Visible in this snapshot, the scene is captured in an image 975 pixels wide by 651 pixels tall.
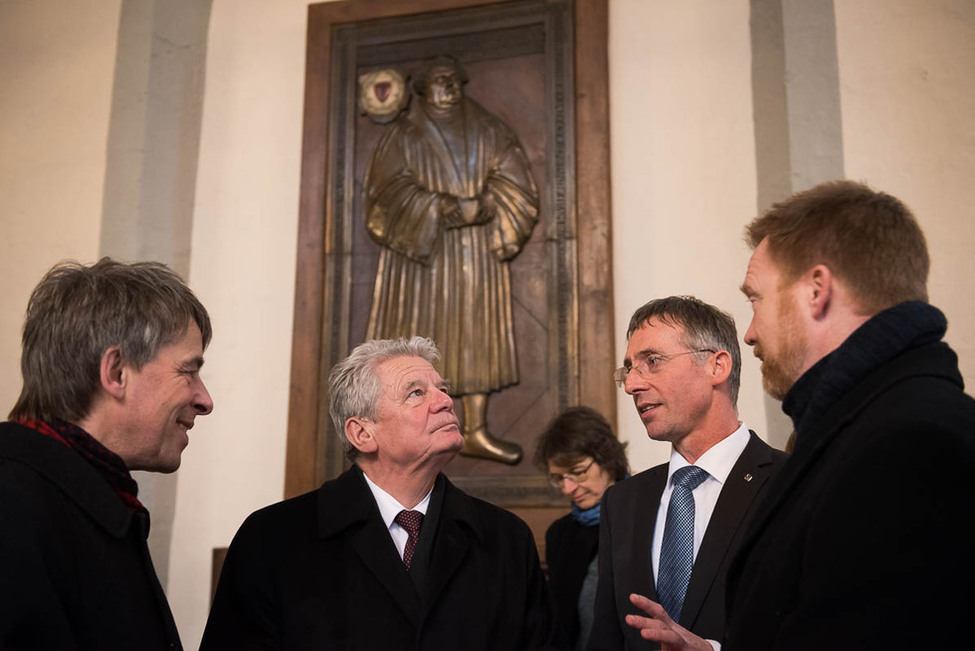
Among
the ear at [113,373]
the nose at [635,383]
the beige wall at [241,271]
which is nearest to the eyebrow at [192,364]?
the ear at [113,373]

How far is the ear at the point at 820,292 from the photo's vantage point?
181 centimetres

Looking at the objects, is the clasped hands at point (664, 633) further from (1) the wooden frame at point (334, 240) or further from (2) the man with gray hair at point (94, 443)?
(1) the wooden frame at point (334, 240)

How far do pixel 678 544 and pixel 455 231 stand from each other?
3.49 metres

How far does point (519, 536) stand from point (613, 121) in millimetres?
3533

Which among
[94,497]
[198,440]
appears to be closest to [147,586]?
[94,497]

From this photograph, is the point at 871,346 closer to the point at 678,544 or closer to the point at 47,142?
the point at 678,544

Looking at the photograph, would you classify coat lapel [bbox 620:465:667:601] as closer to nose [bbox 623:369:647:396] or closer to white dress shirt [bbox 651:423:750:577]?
white dress shirt [bbox 651:423:750:577]

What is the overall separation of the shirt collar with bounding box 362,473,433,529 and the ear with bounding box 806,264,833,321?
5.08ft

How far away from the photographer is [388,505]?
298cm

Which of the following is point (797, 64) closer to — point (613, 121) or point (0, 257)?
point (613, 121)

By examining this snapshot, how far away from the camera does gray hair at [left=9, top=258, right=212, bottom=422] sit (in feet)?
7.06

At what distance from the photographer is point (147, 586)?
2148mm

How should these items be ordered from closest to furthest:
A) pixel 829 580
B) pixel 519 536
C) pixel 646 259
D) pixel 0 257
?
1. pixel 829 580
2. pixel 519 536
3. pixel 646 259
4. pixel 0 257

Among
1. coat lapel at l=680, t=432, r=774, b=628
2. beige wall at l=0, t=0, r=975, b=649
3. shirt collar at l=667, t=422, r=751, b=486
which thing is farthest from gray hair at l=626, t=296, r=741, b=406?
beige wall at l=0, t=0, r=975, b=649
